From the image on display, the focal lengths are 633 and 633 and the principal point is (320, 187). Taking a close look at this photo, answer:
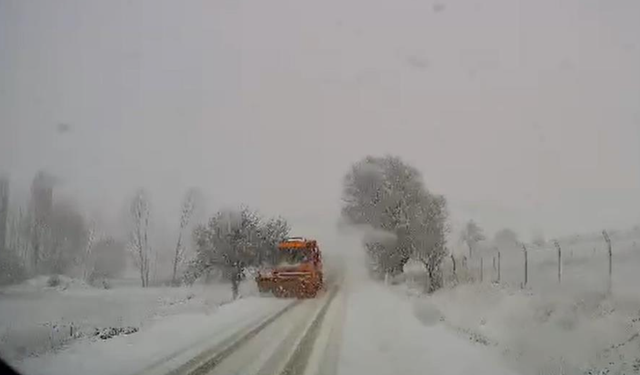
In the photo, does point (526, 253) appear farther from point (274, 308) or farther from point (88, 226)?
point (88, 226)

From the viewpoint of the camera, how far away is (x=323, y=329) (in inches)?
501

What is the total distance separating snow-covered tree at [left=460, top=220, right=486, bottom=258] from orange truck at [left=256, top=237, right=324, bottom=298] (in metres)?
2.99

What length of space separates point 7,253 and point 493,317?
31.8ft

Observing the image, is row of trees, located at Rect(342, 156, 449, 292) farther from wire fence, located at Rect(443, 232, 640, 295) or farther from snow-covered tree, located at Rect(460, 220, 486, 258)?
wire fence, located at Rect(443, 232, 640, 295)

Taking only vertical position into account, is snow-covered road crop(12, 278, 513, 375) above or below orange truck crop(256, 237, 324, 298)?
below

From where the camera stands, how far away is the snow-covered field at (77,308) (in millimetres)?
10156

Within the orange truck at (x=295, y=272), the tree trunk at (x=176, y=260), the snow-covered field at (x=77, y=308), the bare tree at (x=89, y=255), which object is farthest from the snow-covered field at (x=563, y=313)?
the bare tree at (x=89, y=255)

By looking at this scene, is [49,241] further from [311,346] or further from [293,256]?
[311,346]

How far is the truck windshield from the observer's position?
13.1 meters

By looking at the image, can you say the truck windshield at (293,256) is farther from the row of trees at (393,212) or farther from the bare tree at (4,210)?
the bare tree at (4,210)

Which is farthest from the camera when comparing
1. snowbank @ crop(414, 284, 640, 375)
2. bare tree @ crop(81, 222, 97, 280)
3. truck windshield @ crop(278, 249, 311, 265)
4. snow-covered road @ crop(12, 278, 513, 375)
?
truck windshield @ crop(278, 249, 311, 265)

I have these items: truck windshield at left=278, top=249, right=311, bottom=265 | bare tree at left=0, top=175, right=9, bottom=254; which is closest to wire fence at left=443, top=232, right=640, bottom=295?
truck windshield at left=278, top=249, right=311, bottom=265

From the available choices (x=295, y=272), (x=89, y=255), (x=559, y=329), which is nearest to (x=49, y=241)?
(x=89, y=255)

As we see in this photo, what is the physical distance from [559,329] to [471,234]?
4.17 m
